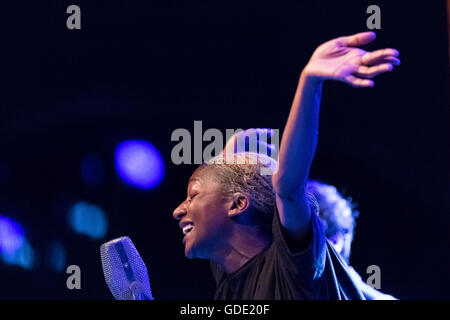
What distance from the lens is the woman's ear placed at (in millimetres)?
1931

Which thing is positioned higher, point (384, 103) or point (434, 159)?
point (384, 103)

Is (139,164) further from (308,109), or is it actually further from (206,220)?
(308,109)

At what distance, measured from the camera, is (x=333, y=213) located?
2770 millimetres

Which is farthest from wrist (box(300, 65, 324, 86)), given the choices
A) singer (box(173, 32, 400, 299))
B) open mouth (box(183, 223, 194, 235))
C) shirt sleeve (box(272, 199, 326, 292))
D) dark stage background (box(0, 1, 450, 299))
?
dark stage background (box(0, 1, 450, 299))

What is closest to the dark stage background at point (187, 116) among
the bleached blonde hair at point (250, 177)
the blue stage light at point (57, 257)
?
the blue stage light at point (57, 257)

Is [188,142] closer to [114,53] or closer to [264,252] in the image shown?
[114,53]

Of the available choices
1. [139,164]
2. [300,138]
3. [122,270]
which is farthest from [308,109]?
[139,164]

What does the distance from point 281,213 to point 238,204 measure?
283 mm

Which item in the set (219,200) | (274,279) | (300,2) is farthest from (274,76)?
(274,279)

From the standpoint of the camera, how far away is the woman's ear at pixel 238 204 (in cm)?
193
